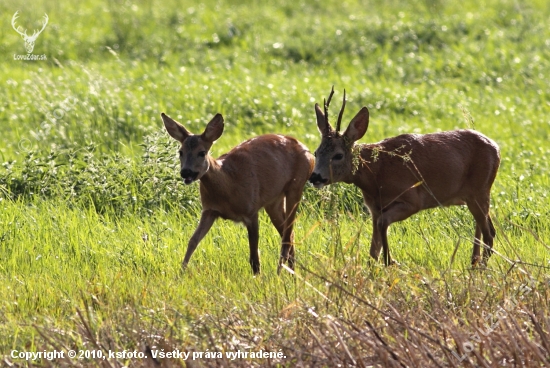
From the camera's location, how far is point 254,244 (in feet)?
26.2

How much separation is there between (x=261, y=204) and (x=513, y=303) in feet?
10.0

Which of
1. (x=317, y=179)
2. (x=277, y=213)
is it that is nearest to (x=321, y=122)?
(x=317, y=179)

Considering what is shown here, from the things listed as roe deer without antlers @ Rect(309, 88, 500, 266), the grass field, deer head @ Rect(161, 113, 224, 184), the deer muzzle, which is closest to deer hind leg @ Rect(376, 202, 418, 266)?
roe deer without antlers @ Rect(309, 88, 500, 266)

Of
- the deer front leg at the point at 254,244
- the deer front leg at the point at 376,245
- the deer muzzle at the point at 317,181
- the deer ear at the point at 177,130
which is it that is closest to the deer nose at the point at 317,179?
the deer muzzle at the point at 317,181

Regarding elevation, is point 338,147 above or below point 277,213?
above

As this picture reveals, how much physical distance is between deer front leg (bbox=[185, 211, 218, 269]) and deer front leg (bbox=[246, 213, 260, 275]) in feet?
1.01

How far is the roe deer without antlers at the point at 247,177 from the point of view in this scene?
312 inches

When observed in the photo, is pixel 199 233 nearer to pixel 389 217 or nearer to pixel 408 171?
pixel 389 217

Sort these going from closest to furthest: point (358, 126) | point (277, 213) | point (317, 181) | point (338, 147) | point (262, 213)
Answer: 1. point (317, 181)
2. point (338, 147)
3. point (358, 126)
4. point (277, 213)
5. point (262, 213)

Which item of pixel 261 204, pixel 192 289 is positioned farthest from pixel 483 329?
pixel 261 204

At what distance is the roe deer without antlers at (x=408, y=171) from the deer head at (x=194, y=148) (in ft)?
2.84

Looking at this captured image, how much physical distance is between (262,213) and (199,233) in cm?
198

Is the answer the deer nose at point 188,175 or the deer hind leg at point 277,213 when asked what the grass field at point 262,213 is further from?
the deer nose at point 188,175

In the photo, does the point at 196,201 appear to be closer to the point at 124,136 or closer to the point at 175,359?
the point at 124,136
